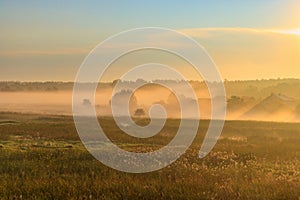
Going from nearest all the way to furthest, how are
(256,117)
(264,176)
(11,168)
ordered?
(264,176) → (11,168) → (256,117)

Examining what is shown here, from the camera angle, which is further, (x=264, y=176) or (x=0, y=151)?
(x=0, y=151)

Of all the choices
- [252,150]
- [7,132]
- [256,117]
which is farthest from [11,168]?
[256,117]

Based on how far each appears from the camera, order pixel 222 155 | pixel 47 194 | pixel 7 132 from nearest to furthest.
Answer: pixel 47 194 → pixel 222 155 → pixel 7 132

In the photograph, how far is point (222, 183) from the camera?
16516 millimetres

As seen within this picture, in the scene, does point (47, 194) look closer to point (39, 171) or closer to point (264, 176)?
point (39, 171)

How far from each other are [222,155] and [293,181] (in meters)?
7.13

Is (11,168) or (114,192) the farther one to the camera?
(11,168)

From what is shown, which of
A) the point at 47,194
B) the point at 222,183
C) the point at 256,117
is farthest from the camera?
the point at 256,117

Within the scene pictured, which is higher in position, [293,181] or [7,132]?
[293,181]

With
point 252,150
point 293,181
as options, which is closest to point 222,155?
point 252,150

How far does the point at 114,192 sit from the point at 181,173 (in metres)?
3.80

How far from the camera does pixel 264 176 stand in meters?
18.0

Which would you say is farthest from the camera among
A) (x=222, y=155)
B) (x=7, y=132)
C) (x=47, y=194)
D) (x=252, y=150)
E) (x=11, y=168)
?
(x=7, y=132)

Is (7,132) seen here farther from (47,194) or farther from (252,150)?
(47,194)
